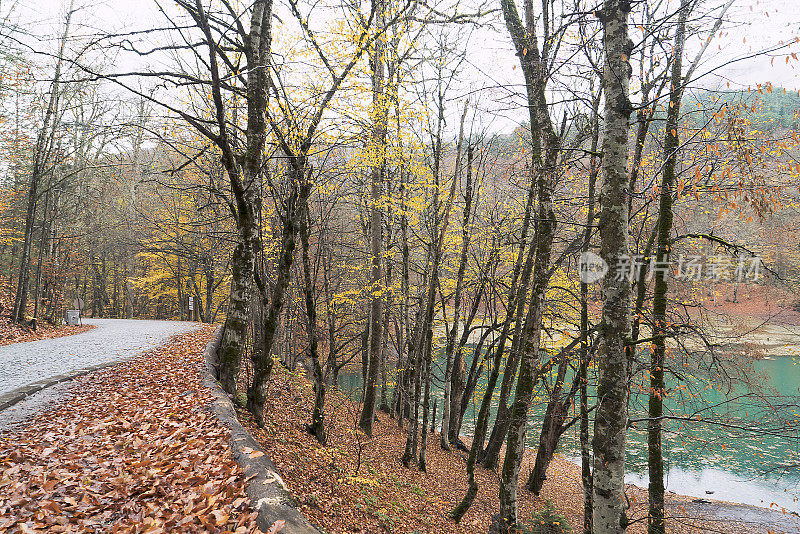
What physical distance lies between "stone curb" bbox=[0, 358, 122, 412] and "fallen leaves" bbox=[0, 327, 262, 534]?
1.98 ft

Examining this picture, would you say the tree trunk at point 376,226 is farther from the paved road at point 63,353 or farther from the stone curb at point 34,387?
the paved road at point 63,353

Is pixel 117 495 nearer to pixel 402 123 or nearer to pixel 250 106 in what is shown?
pixel 250 106

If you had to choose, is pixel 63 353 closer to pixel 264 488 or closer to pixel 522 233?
pixel 264 488

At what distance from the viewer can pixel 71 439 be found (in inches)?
181

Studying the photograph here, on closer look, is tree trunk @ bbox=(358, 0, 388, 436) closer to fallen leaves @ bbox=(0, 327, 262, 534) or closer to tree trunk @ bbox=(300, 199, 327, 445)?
tree trunk @ bbox=(300, 199, 327, 445)

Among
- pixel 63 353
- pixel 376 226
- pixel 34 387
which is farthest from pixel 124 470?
pixel 63 353

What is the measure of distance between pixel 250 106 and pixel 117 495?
4943mm

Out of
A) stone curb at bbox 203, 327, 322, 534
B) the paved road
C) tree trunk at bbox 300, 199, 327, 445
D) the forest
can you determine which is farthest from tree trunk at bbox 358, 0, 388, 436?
the paved road

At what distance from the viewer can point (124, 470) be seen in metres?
3.85

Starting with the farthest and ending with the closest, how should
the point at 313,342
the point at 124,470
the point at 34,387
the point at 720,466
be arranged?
the point at 720,466, the point at 313,342, the point at 34,387, the point at 124,470

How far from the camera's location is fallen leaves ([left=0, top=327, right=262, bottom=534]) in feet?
9.87

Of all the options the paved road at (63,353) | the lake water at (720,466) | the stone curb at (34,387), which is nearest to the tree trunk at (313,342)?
the stone curb at (34,387)

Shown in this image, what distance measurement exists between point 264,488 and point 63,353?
392 inches

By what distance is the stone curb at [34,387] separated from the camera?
5.62 meters
